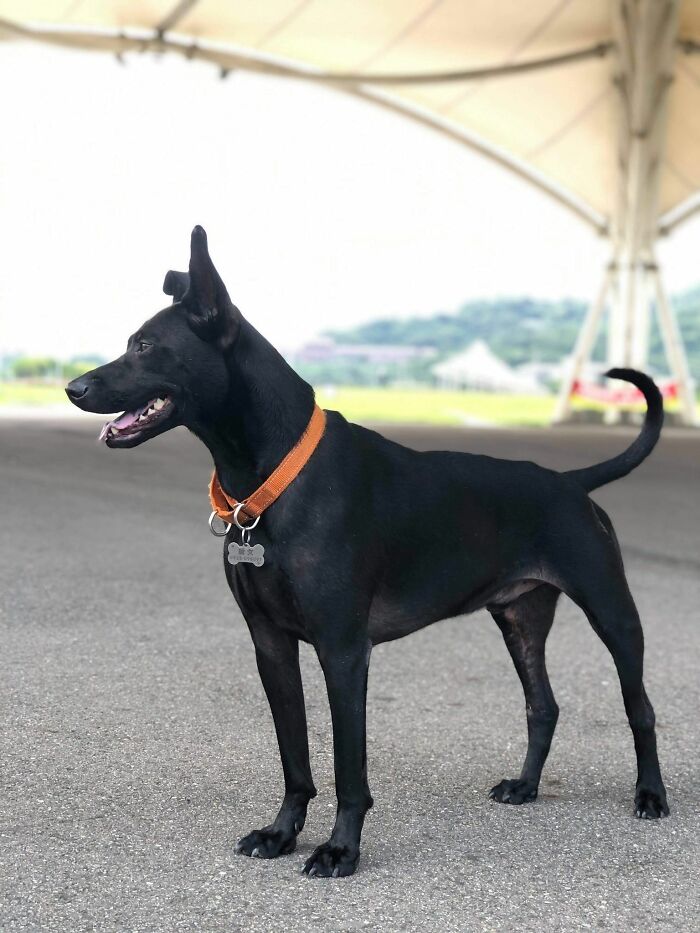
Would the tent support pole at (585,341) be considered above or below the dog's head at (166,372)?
above

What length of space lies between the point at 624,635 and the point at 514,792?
26.6 inches

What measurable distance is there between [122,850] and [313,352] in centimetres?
7280

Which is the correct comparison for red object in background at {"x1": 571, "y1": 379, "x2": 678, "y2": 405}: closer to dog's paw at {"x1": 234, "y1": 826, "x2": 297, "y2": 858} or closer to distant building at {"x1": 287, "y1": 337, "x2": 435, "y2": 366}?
dog's paw at {"x1": 234, "y1": 826, "x2": 297, "y2": 858}

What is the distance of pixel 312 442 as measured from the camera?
3348mm

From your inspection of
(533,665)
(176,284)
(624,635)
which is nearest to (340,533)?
(176,284)

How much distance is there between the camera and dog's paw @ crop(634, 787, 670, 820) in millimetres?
3844

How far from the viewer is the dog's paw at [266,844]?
11.2 feet

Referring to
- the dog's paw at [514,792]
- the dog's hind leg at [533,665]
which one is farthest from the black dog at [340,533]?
the dog's paw at [514,792]

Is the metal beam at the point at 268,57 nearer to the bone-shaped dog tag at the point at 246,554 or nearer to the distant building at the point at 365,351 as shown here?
the bone-shaped dog tag at the point at 246,554

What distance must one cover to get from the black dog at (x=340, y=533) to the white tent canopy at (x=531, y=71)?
26.6 metres

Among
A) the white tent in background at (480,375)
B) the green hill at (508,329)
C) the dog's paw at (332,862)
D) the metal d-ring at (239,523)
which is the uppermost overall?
the green hill at (508,329)

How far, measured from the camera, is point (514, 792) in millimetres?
4000

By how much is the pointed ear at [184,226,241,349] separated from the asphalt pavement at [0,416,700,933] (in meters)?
1.46

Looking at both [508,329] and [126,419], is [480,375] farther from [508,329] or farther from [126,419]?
[126,419]
